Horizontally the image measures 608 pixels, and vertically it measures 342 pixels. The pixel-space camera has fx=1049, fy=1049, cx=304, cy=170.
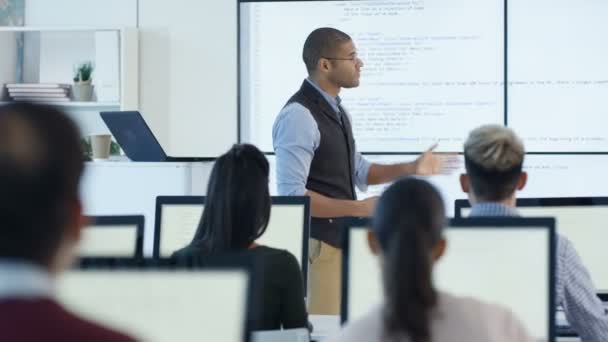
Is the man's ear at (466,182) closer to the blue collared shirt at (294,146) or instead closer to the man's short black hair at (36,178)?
the blue collared shirt at (294,146)

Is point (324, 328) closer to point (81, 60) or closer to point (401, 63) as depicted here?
point (401, 63)

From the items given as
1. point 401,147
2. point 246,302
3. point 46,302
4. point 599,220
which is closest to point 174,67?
point 401,147

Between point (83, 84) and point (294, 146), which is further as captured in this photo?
point (83, 84)

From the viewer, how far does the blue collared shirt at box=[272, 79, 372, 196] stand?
3.92 metres

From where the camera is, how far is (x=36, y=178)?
2.93ft

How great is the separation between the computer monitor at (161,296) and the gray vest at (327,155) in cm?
246

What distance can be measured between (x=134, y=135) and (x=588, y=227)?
251 centimetres

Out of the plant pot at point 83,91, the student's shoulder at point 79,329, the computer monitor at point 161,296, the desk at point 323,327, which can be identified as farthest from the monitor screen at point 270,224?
the plant pot at point 83,91

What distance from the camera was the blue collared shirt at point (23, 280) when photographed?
2.98 ft

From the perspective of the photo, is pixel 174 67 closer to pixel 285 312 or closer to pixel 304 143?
pixel 304 143

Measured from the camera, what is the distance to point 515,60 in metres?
6.15

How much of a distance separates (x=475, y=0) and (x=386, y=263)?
4.81m

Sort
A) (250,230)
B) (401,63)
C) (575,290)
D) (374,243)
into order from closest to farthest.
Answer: (374,243) → (575,290) → (250,230) → (401,63)

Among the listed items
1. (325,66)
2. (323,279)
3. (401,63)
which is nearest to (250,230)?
(323,279)
